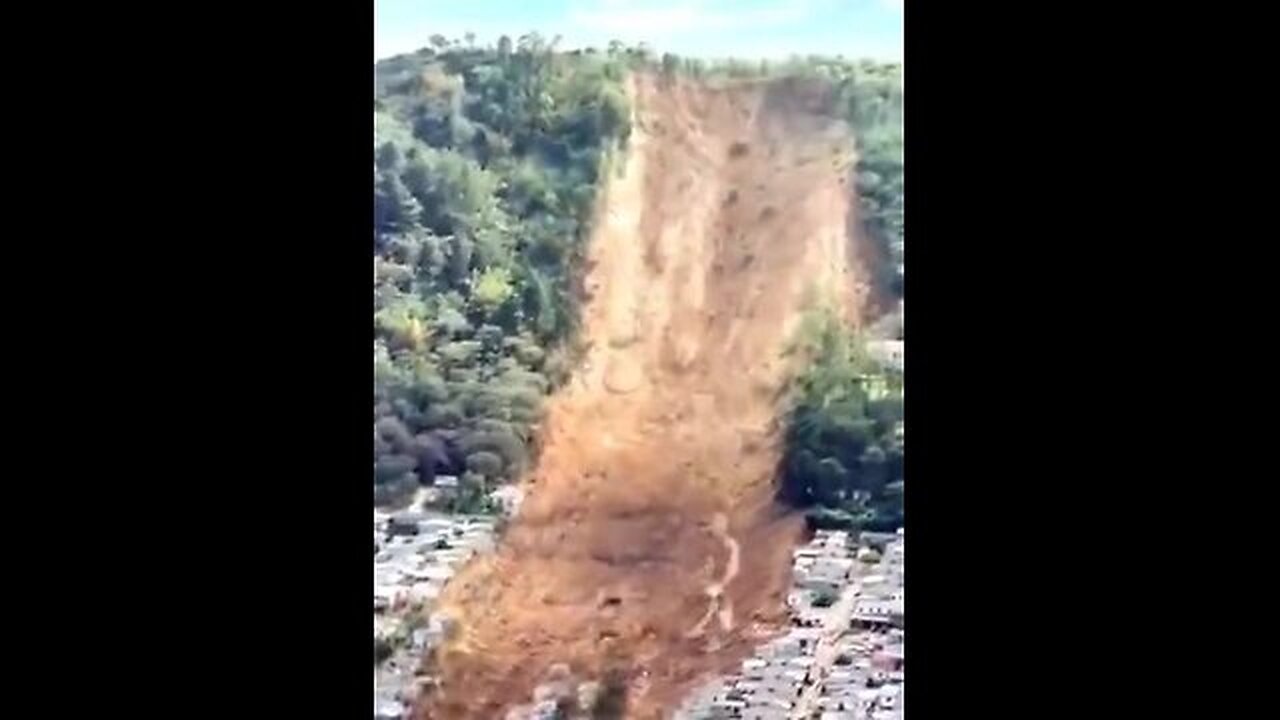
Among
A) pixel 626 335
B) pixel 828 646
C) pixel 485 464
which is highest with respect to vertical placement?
pixel 626 335

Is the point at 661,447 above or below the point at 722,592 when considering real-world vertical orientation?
above

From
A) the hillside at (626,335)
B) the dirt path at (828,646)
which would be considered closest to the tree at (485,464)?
the hillside at (626,335)

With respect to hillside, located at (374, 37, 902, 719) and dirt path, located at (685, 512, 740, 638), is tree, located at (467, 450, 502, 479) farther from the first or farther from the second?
dirt path, located at (685, 512, 740, 638)

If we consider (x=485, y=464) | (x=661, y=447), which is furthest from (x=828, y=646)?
(x=485, y=464)

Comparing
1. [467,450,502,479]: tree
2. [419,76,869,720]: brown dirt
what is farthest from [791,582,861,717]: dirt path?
[467,450,502,479]: tree

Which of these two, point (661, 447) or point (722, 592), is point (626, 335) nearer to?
point (661, 447)

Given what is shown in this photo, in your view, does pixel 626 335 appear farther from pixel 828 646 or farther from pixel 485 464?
pixel 828 646

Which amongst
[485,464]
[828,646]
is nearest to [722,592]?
[828,646]

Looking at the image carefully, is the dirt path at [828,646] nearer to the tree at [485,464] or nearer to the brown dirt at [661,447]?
the brown dirt at [661,447]
